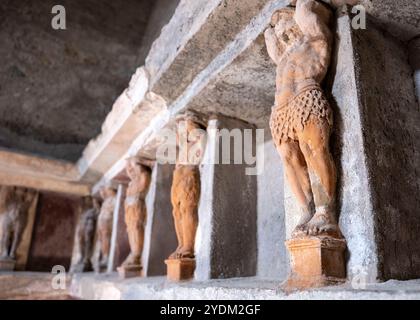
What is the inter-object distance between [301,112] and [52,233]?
5490 mm

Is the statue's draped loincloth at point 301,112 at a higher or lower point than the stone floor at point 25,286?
higher

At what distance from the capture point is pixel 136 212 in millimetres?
3986

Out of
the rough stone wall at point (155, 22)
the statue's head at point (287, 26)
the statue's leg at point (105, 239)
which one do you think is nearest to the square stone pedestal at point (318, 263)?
the statue's head at point (287, 26)

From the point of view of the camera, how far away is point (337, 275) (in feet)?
5.07

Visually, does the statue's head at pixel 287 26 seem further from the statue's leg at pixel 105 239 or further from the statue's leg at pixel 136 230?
the statue's leg at pixel 105 239

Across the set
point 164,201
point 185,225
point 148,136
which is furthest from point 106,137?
A: point 185,225

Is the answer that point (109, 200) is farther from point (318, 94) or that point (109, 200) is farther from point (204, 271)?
point (318, 94)

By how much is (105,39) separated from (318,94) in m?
5.83

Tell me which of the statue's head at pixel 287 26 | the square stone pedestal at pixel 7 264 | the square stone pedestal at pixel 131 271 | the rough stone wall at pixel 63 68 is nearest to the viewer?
the statue's head at pixel 287 26

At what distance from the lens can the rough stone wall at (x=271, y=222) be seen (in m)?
2.79

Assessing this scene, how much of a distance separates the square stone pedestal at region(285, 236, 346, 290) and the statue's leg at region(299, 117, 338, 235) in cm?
9

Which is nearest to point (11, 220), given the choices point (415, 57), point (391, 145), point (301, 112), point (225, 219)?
point (225, 219)

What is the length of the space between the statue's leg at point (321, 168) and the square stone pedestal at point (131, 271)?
252 cm

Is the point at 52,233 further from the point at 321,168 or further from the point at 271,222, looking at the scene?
the point at 321,168
